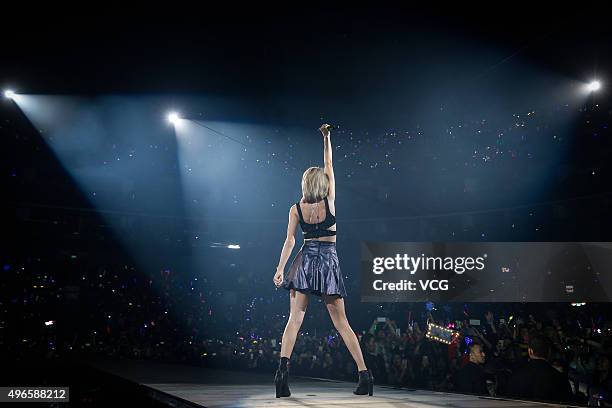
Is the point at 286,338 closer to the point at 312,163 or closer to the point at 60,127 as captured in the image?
the point at 312,163

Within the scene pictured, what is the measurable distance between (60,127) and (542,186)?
570 inches

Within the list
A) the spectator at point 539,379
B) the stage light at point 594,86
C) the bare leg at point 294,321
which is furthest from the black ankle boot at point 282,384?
the stage light at point 594,86

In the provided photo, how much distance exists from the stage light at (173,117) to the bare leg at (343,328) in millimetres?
12178

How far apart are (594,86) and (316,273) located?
1259 centimetres

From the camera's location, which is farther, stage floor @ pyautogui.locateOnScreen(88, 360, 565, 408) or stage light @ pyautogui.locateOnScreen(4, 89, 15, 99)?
stage light @ pyautogui.locateOnScreen(4, 89, 15, 99)

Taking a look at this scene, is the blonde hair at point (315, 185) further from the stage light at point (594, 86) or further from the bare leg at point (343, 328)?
the stage light at point (594, 86)

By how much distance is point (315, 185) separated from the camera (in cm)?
491

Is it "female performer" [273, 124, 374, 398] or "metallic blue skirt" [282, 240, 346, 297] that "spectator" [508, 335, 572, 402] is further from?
"metallic blue skirt" [282, 240, 346, 297]

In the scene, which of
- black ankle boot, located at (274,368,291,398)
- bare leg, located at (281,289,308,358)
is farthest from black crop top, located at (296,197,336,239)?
black ankle boot, located at (274,368,291,398)

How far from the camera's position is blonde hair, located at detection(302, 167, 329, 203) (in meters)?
4.90

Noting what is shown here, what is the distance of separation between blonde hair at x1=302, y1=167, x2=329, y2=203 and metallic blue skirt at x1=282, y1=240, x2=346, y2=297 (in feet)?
1.26

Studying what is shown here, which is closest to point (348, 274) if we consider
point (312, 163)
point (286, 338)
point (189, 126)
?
point (312, 163)

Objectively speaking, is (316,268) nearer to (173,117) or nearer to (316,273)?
(316,273)

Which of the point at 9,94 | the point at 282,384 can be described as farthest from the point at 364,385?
the point at 9,94
